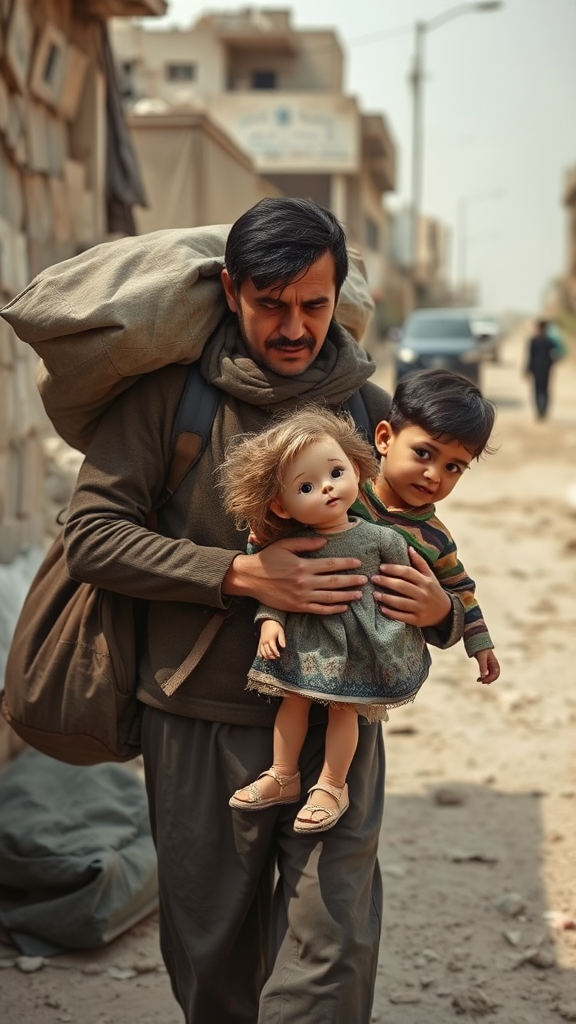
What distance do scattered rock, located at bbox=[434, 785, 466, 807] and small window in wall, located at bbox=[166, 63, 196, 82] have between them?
33.2 metres

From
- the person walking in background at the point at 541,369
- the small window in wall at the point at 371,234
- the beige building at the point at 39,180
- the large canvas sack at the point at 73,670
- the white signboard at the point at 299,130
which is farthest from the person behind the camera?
the small window in wall at the point at 371,234

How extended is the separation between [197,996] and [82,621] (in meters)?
0.83

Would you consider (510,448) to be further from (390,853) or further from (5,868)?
(5,868)

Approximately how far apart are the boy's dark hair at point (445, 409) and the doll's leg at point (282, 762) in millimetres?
578

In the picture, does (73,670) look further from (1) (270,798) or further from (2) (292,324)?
(2) (292,324)

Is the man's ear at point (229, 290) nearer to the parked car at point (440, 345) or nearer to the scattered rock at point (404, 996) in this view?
the scattered rock at point (404, 996)

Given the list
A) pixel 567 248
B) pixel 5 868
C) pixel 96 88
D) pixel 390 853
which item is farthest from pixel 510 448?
pixel 567 248

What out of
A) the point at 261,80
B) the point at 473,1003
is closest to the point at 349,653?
the point at 473,1003

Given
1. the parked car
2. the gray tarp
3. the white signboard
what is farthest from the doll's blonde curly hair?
the white signboard

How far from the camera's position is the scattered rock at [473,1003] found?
3.49 m

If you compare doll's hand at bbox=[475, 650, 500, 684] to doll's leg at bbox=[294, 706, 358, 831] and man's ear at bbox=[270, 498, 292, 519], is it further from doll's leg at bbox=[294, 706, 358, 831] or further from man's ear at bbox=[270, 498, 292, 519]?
man's ear at bbox=[270, 498, 292, 519]

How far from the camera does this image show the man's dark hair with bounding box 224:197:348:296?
2.37 m

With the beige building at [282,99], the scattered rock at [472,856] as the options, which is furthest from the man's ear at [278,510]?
the beige building at [282,99]

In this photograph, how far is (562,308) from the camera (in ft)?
162
